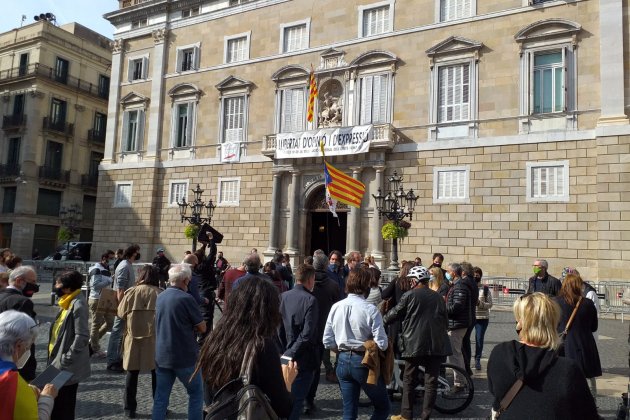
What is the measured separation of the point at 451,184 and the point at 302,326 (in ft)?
51.8

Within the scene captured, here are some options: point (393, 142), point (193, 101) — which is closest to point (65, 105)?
point (193, 101)

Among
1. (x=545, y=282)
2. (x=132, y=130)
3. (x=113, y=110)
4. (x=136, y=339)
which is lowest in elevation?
(x=136, y=339)

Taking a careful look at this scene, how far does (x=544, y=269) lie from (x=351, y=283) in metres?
5.33

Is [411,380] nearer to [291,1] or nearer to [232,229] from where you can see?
[232,229]

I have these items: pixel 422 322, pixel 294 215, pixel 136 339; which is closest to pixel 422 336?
pixel 422 322

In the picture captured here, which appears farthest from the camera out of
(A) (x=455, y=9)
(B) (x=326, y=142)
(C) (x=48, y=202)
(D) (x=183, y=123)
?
(C) (x=48, y=202)

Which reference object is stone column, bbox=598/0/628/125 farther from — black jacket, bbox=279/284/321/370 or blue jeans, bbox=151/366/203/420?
blue jeans, bbox=151/366/203/420

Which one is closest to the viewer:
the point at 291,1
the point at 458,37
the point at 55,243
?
the point at 458,37

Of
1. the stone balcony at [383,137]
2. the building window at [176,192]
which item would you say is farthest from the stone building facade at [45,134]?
the stone balcony at [383,137]

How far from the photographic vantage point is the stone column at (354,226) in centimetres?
2125

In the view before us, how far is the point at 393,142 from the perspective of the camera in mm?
20922

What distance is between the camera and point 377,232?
2073 centimetres

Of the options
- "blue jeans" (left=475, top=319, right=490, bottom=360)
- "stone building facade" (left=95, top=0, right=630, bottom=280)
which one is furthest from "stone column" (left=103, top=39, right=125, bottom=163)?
"blue jeans" (left=475, top=319, right=490, bottom=360)

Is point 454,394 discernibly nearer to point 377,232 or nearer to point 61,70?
point 377,232
